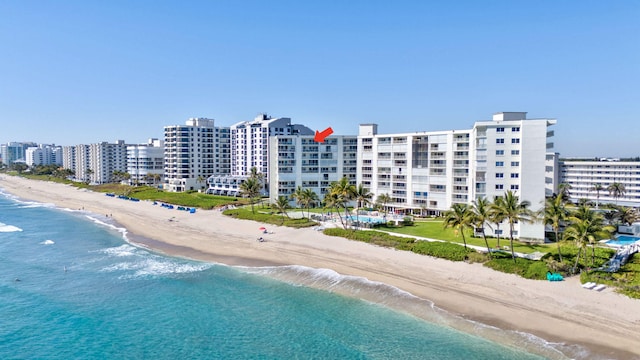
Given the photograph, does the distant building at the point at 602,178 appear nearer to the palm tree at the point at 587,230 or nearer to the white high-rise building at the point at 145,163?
the palm tree at the point at 587,230

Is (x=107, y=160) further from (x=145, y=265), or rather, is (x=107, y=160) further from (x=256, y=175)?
(x=145, y=265)

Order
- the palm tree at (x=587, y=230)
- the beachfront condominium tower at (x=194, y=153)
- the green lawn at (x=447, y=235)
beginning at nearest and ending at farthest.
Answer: the palm tree at (x=587, y=230) < the green lawn at (x=447, y=235) < the beachfront condominium tower at (x=194, y=153)

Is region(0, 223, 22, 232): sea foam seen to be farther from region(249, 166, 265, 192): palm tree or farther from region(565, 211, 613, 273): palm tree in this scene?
region(565, 211, 613, 273): palm tree

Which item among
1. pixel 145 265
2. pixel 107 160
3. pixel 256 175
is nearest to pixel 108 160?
pixel 107 160

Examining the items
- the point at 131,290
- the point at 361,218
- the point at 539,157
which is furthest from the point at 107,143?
the point at 539,157

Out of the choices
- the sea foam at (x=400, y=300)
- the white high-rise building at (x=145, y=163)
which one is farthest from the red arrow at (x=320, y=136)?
the white high-rise building at (x=145, y=163)

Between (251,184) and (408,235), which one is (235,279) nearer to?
(408,235)
